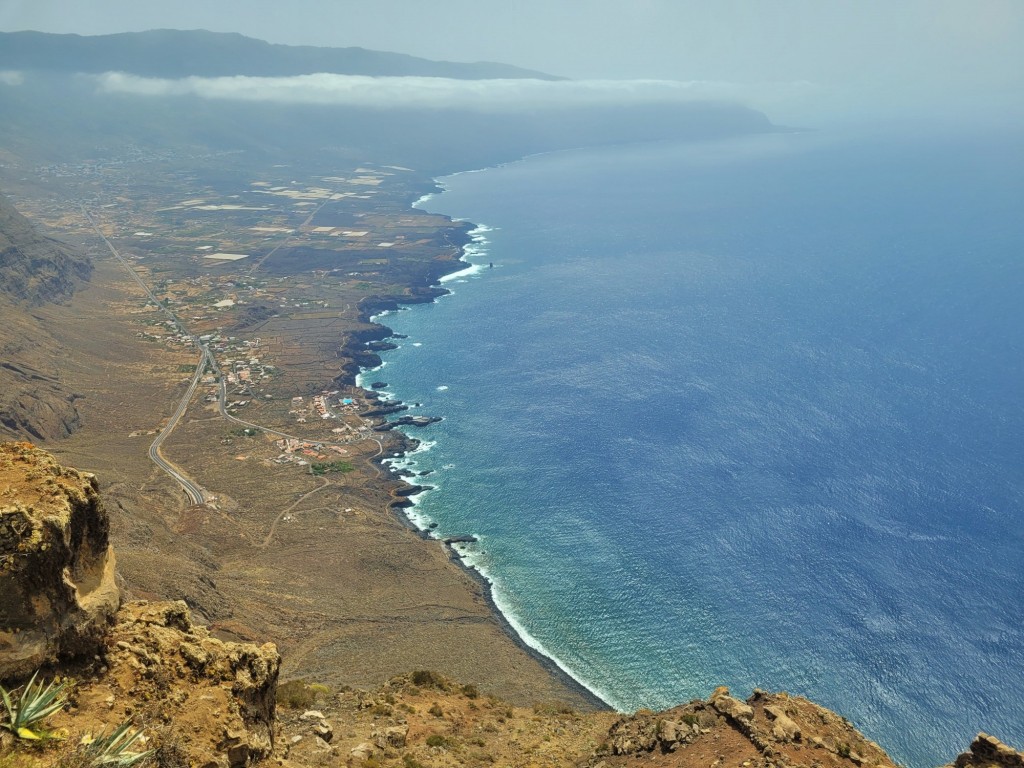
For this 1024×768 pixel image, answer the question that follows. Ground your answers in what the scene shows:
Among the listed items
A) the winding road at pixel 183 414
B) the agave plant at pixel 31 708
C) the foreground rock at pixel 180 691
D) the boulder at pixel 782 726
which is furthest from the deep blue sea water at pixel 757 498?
the agave plant at pixel 31 708

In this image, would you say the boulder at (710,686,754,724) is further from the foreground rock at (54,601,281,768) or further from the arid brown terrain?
the foreground rock at (54,601,281,768)

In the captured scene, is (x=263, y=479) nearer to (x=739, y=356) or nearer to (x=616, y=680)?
(x=616, y=680)

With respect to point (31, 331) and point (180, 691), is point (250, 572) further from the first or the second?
point (31, 331)

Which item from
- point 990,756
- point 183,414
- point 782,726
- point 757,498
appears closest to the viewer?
point 990,756

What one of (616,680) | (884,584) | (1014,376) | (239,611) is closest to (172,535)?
(239,611)

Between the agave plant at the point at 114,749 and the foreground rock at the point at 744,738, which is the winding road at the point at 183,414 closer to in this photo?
the foreground rock at the point at 744,738

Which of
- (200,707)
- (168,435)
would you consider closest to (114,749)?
(200,707)
